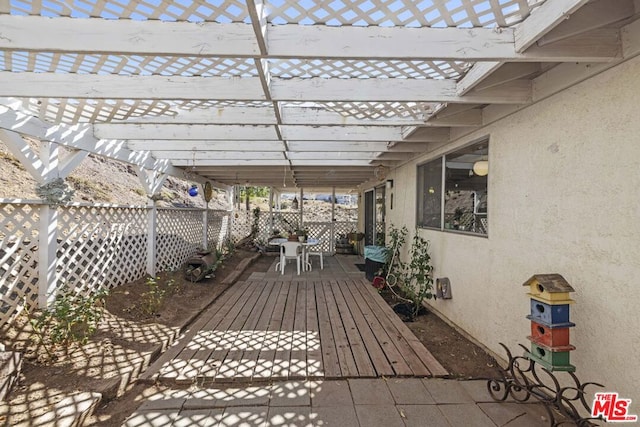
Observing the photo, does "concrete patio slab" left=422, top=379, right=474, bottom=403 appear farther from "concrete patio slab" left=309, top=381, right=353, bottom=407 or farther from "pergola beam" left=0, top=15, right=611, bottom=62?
"pergola beam" left=0, top=15, right=611, bottom=62

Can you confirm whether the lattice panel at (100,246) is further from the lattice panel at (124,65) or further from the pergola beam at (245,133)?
the lattice panel at (124,65)

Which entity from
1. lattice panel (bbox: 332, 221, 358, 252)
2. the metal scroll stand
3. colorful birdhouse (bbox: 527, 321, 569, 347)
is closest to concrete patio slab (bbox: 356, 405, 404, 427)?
the metal scroll stand

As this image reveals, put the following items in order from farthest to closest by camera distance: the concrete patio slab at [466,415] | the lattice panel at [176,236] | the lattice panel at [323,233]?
the lattice panel at [323,233] < the lattice panel at [176,236] < the concrete patio slab at [466,415]

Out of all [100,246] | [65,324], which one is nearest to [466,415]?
[65,324]

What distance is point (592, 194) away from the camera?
1820 millimetres

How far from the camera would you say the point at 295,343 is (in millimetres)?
2971

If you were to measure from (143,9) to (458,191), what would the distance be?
327 centimetres

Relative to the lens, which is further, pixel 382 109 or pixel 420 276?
pixel 420 276

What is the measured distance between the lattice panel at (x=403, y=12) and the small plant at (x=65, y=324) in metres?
2.94

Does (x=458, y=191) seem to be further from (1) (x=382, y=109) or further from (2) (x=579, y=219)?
(2) (x=579, y=219)

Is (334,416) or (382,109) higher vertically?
(382,109)

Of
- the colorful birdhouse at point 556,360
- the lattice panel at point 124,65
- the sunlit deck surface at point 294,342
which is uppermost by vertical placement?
the lattice panel at point 124,65

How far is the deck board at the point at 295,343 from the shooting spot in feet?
7.97

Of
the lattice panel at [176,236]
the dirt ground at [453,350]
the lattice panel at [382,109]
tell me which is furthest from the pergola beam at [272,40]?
the lattice panel at [176,236]
